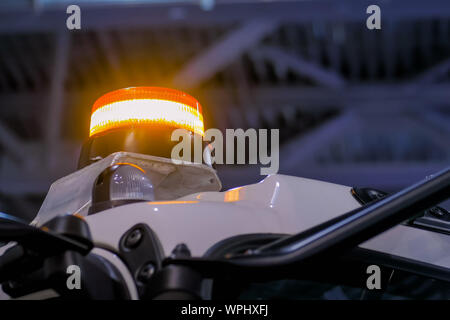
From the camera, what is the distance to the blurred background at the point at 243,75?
3396 millimetres

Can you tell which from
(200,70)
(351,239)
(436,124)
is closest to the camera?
(351,239)

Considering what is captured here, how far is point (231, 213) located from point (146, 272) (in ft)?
0.35

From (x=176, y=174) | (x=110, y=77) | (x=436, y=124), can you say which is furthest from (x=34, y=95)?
(x=176, y=174)

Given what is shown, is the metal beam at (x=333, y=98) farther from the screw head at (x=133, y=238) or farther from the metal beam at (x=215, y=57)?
the screw head at (x=133, y=238)

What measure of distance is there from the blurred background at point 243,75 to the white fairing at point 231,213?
2550mm

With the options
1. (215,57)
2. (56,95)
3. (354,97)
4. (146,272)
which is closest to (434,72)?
(354,97)

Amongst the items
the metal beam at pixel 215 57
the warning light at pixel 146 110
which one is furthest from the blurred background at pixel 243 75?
the warning light at pixel 146 110

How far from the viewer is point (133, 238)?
0.51m

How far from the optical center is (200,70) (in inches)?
134

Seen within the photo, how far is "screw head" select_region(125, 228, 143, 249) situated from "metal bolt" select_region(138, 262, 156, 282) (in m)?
0.03

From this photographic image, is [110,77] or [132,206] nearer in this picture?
[132,206]

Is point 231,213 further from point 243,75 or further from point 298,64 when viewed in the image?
point 243,75

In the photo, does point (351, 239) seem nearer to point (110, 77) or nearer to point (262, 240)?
point (262, 240)
